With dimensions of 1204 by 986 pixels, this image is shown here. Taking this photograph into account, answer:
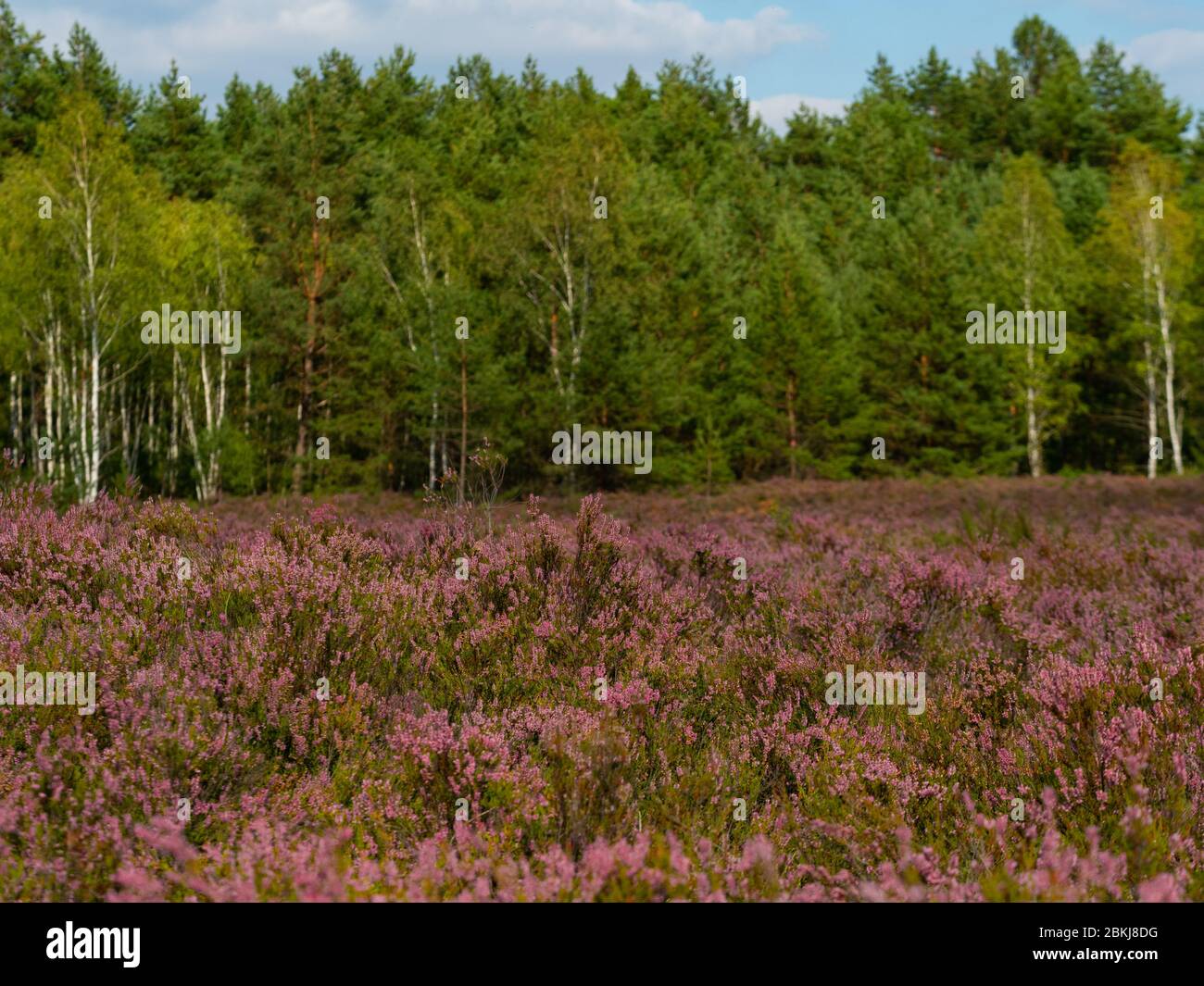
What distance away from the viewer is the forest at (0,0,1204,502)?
26.7 meters

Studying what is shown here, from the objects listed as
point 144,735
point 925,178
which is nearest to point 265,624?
point 144,735

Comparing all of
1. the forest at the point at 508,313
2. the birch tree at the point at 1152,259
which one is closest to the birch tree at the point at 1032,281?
the forest at the point at 508,313

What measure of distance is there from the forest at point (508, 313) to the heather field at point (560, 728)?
18165mm

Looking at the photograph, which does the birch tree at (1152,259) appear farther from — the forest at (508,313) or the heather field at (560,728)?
the heather field at (560,728)

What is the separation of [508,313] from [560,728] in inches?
1035

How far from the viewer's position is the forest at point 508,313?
26.7 m

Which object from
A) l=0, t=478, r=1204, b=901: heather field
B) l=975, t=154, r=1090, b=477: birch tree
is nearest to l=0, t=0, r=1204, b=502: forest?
l=975, t=154, r=1090, b=477: birch tree

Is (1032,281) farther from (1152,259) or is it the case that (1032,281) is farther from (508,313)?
(508,313)

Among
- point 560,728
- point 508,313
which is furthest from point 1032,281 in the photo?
point 560,728

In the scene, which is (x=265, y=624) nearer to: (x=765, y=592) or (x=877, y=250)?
(x=765, y=592)

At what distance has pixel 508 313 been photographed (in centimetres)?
2888

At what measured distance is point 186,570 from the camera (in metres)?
5.16

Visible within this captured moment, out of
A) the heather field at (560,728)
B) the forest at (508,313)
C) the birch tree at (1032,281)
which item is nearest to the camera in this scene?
the heather field at (560,728)

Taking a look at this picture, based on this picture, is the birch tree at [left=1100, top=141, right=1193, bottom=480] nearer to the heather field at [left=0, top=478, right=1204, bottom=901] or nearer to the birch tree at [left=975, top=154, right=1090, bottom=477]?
the birch tree at [left=975, top=154, right=1090, bottom=477]
